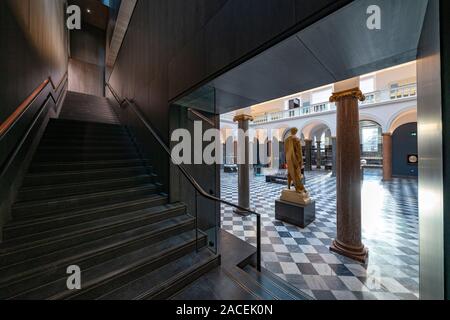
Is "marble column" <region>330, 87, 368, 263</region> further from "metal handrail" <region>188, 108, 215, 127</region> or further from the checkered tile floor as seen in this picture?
"metal handrail" <region>188, 108, 215, 127</region>

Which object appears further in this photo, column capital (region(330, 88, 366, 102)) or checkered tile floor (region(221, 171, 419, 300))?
column capital (region(330, 88, 366, 102))

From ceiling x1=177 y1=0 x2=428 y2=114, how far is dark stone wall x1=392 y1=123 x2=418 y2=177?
49.5 ft

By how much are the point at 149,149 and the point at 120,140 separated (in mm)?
1270

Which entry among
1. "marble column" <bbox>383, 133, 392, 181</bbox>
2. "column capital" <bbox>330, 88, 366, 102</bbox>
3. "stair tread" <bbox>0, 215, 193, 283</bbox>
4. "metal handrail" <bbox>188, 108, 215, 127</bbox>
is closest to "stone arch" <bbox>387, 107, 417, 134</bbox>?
"marble column" <bbox>383, 133, 392, 181</bbox>

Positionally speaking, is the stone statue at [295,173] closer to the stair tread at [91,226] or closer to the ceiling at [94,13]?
the stair tread at [91,226]

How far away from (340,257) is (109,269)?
11.9ft

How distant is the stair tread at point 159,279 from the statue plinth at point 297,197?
313cm

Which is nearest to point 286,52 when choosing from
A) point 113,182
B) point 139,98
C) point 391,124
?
point 113,182

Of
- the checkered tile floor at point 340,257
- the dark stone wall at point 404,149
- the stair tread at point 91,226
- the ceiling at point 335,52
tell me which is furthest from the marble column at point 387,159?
the stair tread at point 91,226

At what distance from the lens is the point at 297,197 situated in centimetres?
479

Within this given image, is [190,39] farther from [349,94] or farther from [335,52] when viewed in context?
[349,94]

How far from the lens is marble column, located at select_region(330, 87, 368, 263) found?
10.6 feet

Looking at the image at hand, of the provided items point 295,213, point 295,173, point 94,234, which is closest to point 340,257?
point 295,213

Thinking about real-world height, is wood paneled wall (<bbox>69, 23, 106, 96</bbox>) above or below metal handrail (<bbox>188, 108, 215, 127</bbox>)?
above
